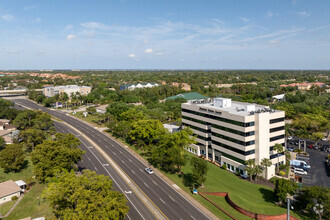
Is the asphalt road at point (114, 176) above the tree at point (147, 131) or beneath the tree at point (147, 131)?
beneath

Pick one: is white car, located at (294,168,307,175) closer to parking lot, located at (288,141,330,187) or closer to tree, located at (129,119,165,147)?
parking lot, located at (288,141,330,187)

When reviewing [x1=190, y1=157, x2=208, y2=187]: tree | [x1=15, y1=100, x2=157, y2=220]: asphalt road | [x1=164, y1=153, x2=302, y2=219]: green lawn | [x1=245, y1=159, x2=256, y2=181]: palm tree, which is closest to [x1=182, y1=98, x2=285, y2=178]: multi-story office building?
[x1=245, y1=159, x2=256, y2=181]: palm tree

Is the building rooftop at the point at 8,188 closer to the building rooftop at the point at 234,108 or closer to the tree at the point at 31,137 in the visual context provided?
the tree at the point at 31,137

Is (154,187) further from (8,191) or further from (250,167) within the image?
(8,191)

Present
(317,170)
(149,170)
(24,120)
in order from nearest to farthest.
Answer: (149,170) → (317,170) → (24,120)

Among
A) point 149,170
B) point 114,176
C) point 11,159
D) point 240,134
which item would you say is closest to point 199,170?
point 149,170

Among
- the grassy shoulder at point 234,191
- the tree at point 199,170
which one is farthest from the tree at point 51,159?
the tree at point 199,170

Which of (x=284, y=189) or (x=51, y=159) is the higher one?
(x=51, y=159)
